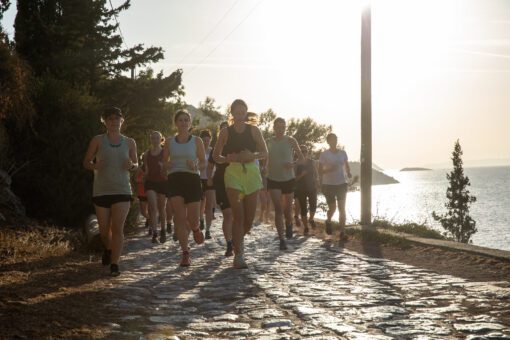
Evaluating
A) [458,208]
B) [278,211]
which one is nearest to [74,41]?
[278,211]

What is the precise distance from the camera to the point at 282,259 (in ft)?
30.2

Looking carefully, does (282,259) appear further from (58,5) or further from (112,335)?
(58,5)

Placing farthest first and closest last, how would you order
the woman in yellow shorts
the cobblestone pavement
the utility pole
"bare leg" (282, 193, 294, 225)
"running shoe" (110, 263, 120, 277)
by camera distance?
the utility pole < "bare leg" (282, 193, 294, 225) < the woman in yellow shorts < "running shoe" (110, 263, 120, 277) < the cobblestone pavement

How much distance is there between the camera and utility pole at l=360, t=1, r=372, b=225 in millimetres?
13703

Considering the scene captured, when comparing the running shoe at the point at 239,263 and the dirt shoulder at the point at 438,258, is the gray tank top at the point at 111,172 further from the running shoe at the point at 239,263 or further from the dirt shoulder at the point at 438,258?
the dirt shoulder at the point at 438,258

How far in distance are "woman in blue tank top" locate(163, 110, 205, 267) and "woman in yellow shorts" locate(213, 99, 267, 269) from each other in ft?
1.60

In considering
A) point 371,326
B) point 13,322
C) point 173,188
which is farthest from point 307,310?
point 173,188

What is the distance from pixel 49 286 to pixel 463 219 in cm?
8045

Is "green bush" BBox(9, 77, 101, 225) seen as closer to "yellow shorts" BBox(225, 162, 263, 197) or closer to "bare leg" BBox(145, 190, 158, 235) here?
"bare leg" BBox(145, 190, 158, 235)

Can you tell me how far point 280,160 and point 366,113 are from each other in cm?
345

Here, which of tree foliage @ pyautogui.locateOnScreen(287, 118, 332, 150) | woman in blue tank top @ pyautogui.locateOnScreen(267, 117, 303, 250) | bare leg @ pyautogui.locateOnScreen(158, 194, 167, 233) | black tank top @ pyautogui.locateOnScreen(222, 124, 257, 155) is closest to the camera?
black tank top @ pyautogui.locateOnScreen(222, 124, 257, 155)

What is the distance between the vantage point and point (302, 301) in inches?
237

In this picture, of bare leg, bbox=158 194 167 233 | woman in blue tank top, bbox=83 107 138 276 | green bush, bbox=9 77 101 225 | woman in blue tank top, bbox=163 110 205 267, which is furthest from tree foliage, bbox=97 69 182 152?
woman in blue tank top, bbox=83 107 138 276

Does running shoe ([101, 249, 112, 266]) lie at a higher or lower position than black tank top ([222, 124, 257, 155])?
lower
